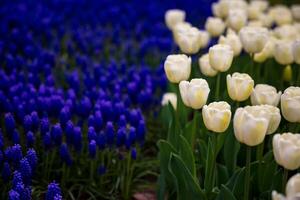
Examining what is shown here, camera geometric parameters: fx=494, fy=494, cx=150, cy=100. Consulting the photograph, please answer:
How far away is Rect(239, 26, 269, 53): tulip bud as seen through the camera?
9.14ft

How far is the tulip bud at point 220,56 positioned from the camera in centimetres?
250

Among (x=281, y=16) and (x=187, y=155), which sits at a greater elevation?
(x=281, y=16)

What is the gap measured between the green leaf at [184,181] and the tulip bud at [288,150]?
454 millimetres

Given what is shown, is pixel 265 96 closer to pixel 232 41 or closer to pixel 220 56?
pixel 220 56

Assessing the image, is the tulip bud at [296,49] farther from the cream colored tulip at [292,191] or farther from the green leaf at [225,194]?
the cream colored tulip at [292,191]

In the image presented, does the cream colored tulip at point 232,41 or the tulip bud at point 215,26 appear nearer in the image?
the cream colored tulip at point 232,41

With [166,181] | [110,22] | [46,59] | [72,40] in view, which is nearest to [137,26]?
[110,22]

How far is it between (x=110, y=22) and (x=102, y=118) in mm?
2288

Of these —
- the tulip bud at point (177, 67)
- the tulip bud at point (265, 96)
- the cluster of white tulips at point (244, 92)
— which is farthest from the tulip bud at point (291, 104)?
the tulip bud at point (177, 67)

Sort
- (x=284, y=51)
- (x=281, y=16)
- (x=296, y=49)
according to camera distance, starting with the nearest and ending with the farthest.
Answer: (x=296, y=49) → (x=284, y=51) → (x=281, y=16)

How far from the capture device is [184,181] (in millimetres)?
2326

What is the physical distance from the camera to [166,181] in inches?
106

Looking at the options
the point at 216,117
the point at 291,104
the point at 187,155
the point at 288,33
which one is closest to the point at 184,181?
the point at 187,155

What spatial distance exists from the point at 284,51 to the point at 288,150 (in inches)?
47.7
